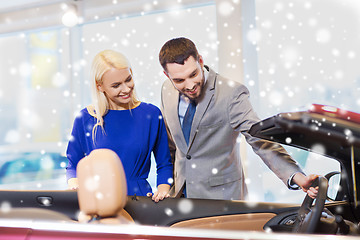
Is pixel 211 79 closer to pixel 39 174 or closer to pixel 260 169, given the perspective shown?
pixel 260 169

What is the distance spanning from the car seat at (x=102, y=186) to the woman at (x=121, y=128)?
1.86 ft

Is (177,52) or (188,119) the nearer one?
(177,52)

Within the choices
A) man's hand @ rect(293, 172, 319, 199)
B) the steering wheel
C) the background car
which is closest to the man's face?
man's hand @ rect(293, 172, 319, 199)

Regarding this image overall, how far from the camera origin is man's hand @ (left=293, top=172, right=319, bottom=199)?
1.07 metres

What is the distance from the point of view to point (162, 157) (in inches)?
69.1

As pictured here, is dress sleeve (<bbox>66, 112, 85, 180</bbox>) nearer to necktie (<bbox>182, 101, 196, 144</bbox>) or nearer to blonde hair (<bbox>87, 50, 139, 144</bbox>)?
blonde hair (<bbox>87, 50, 139, 144</bbox>)

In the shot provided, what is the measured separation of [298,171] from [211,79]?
0.70 meters

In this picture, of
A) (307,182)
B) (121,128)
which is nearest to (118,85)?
(121,128)

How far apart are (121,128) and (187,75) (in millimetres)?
397

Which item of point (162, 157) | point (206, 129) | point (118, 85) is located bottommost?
point (162, 157)

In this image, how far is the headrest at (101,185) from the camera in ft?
3.48

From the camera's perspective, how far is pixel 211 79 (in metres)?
1.85

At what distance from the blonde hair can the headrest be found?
0.67 m

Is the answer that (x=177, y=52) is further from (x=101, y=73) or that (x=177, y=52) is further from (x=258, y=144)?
(x=258, y=144)
